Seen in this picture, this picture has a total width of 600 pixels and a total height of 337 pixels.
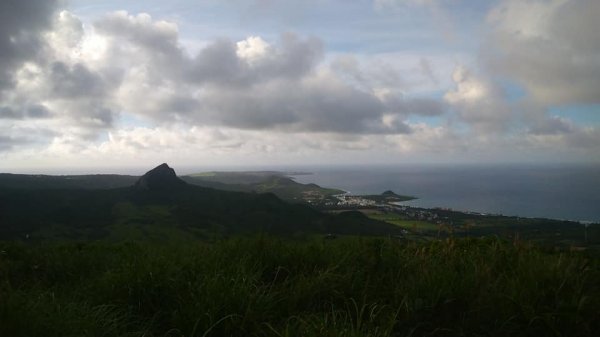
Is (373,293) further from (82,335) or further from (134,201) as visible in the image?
(134,201)

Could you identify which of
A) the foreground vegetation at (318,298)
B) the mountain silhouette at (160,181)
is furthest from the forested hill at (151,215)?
the foreground vegetation at (318,298)

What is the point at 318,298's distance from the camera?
4.41m

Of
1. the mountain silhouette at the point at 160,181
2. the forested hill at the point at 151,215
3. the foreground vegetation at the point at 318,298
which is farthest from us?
the mountain silhouette at the point at 160,181

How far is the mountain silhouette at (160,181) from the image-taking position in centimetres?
12476

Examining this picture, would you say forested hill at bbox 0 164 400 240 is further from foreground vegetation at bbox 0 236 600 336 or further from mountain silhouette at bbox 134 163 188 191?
foreground vegetation at bbox 0 236 600 336

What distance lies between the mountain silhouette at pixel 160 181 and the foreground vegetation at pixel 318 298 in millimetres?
127668

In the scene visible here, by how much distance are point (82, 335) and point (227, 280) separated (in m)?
1.48

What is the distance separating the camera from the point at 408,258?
5.49m

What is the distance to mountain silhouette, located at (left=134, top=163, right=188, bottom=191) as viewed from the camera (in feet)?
409

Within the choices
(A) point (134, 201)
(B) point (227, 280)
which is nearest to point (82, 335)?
(B) point (227, 280)

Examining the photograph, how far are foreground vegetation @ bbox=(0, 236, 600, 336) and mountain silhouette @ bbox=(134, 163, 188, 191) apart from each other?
128m

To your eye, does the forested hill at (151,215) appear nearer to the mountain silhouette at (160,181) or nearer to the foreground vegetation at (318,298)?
the mountain silhouette at (160,181)

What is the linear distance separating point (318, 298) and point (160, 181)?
434 ft

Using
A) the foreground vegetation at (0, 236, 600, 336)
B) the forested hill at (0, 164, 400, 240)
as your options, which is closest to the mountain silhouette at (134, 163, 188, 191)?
the forested hill at (0, 164, 400, 240)
